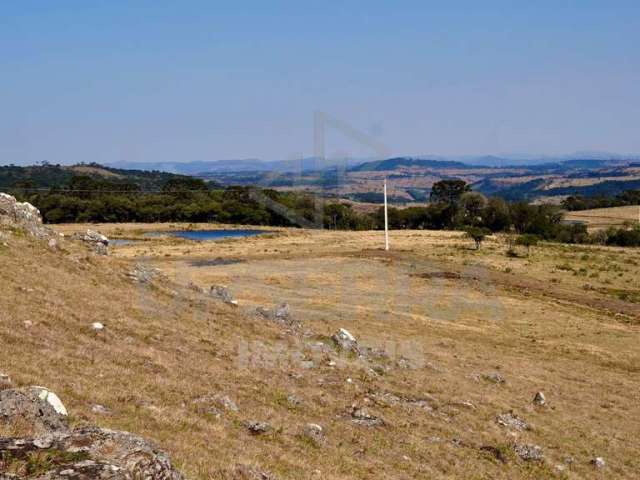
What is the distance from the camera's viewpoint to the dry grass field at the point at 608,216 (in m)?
137

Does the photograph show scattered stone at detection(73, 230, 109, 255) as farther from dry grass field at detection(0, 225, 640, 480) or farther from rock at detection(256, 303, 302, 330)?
rock at detection(256, 303, 302, 330)

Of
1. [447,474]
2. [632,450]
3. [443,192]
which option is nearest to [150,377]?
[447,474]

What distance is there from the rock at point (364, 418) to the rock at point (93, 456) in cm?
941

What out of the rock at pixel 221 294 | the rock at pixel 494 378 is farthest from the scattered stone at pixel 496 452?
the rock at pixel 221 294

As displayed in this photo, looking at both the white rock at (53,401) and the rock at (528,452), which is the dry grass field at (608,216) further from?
the white rock at (53,401)

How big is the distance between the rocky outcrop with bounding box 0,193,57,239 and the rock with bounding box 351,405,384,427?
63.0ft

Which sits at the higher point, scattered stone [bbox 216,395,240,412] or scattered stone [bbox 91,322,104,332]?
scattered stone [bbox 91,322,104,332]

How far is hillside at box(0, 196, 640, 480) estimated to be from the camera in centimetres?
1313

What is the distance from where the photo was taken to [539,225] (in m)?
115

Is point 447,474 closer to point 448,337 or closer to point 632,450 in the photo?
point 632,450

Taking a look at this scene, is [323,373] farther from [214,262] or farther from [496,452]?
[214,262]

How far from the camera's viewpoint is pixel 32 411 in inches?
392

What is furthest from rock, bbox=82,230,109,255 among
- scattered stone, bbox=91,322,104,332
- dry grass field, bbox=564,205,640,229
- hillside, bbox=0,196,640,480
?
dry grass field, bbox=564,205,640,229

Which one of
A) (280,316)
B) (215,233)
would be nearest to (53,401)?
(280,316)
